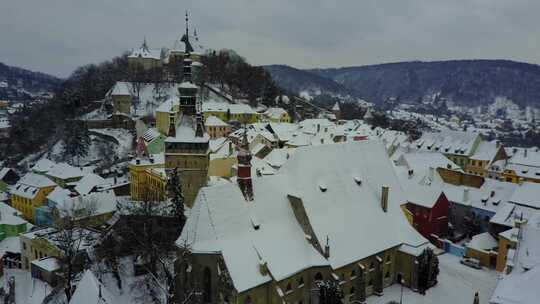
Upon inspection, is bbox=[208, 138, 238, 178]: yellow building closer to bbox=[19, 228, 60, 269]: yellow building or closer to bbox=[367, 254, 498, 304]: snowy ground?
bbox=[19, 228, 60, 269]: yellow building

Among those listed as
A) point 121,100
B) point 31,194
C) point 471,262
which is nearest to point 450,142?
point 471,262

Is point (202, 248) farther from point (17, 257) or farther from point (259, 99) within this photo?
point (259, 99)

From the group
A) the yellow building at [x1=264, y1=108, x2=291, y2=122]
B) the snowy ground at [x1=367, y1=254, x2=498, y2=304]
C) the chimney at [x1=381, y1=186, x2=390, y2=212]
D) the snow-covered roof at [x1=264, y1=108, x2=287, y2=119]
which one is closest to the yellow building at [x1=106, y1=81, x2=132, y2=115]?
the yellow building at [x1=264, y1=108, x2=291, y2=122]

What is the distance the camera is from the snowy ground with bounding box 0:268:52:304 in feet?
124

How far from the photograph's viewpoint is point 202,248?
24.9 metres

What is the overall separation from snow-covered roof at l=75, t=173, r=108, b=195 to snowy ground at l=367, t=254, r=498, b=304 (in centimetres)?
4574

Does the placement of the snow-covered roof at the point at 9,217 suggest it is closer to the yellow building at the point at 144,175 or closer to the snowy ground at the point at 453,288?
the yellow building at the point at 144,175

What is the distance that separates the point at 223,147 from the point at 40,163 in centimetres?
3464

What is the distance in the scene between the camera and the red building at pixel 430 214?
141 feet

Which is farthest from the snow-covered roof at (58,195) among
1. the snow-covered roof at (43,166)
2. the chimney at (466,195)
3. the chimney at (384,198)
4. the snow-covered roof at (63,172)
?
the chimney at (466,195)

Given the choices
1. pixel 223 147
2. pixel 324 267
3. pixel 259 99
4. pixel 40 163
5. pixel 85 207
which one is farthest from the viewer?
pixel 259 99

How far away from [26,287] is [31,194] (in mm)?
23506

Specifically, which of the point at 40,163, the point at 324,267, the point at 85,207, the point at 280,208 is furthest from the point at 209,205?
the point at 40,163

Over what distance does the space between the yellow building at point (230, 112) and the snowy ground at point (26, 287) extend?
179ft
